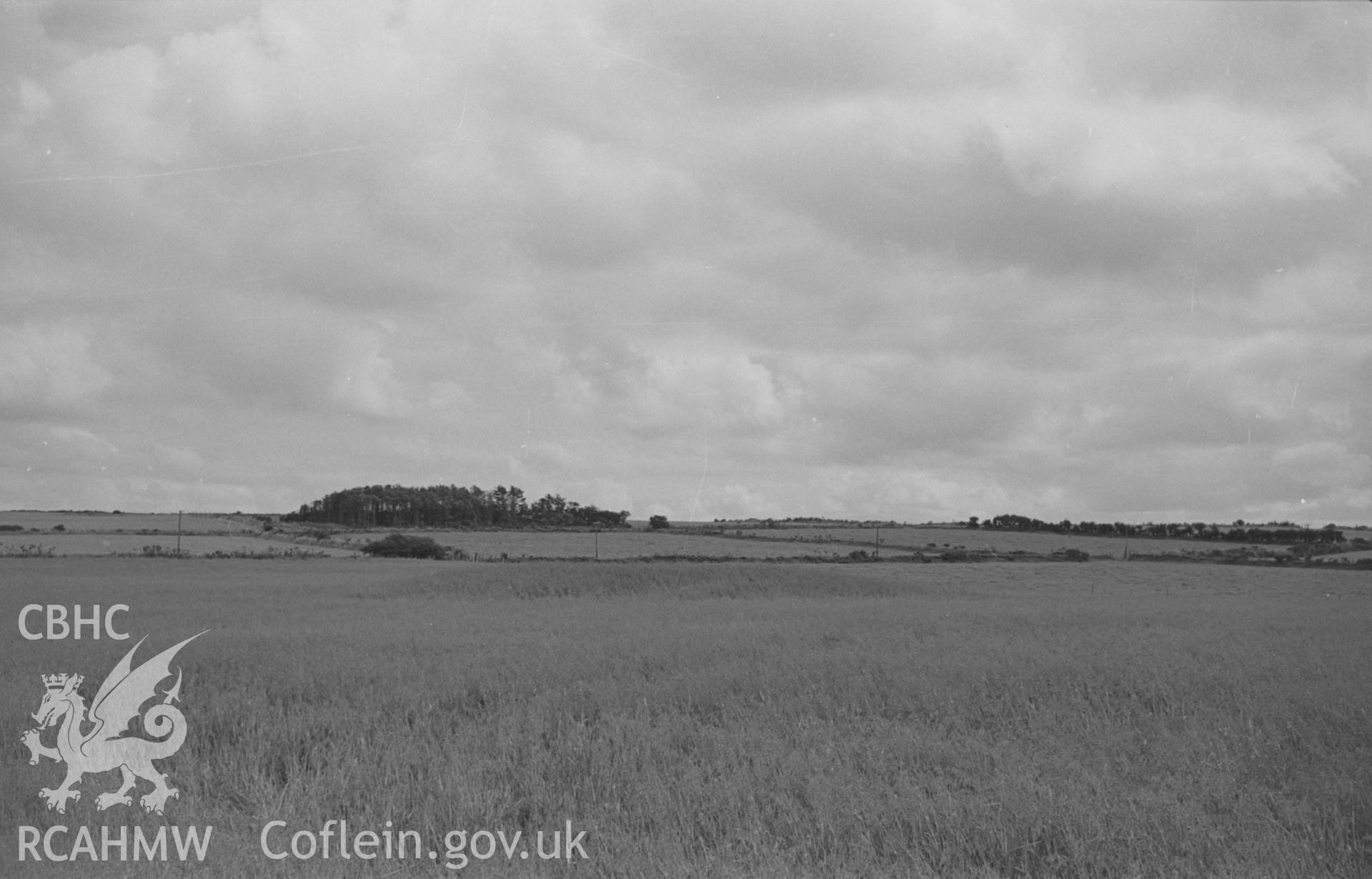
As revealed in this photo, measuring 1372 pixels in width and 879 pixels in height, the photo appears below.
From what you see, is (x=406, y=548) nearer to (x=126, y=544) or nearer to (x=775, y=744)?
(x=126, y=544)

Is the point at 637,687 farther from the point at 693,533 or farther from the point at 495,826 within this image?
the point at 693,533

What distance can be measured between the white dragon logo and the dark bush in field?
48574 millimetres

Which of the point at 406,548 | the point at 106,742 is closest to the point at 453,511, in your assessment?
the point at 406,548

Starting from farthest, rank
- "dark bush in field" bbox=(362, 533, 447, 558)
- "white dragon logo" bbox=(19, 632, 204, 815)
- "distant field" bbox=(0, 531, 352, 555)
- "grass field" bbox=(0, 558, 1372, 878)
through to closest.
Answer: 1. "dark bush in field" bbox=(362, 533, 447, 558)
2. "distant field" bbox=(0, 531, 352, 555)
3. "white dragon logo" bbox=(19, 632, 204, 815)
4. "grass field" bbox=(0, 558, 1372, 878)

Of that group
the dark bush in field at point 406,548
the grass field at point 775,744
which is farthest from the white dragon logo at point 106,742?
the dark bush in field at point 406,548

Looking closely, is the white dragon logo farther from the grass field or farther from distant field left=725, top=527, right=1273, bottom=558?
distant field left=725, top=527, right=1273, bottom=558

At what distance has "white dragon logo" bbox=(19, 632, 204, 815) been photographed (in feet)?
25.5

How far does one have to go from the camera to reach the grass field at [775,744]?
22.9 feet

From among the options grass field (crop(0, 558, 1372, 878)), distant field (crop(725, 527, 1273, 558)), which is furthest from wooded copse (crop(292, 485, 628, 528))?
grass field (crop(0, 558, 1372, 878))

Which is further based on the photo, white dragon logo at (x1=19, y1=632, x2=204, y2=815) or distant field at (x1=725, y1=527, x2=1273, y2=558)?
distant field at (x1=725, y1=527, x2=1273, y2=558)

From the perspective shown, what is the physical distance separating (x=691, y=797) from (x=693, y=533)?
76424mm

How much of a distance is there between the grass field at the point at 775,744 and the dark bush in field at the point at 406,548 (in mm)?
39493

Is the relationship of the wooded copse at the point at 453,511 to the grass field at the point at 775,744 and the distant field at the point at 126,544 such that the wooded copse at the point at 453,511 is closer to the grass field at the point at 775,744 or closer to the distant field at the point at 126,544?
the distant field at the point at 126,544

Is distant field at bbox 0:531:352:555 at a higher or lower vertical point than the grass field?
higher
